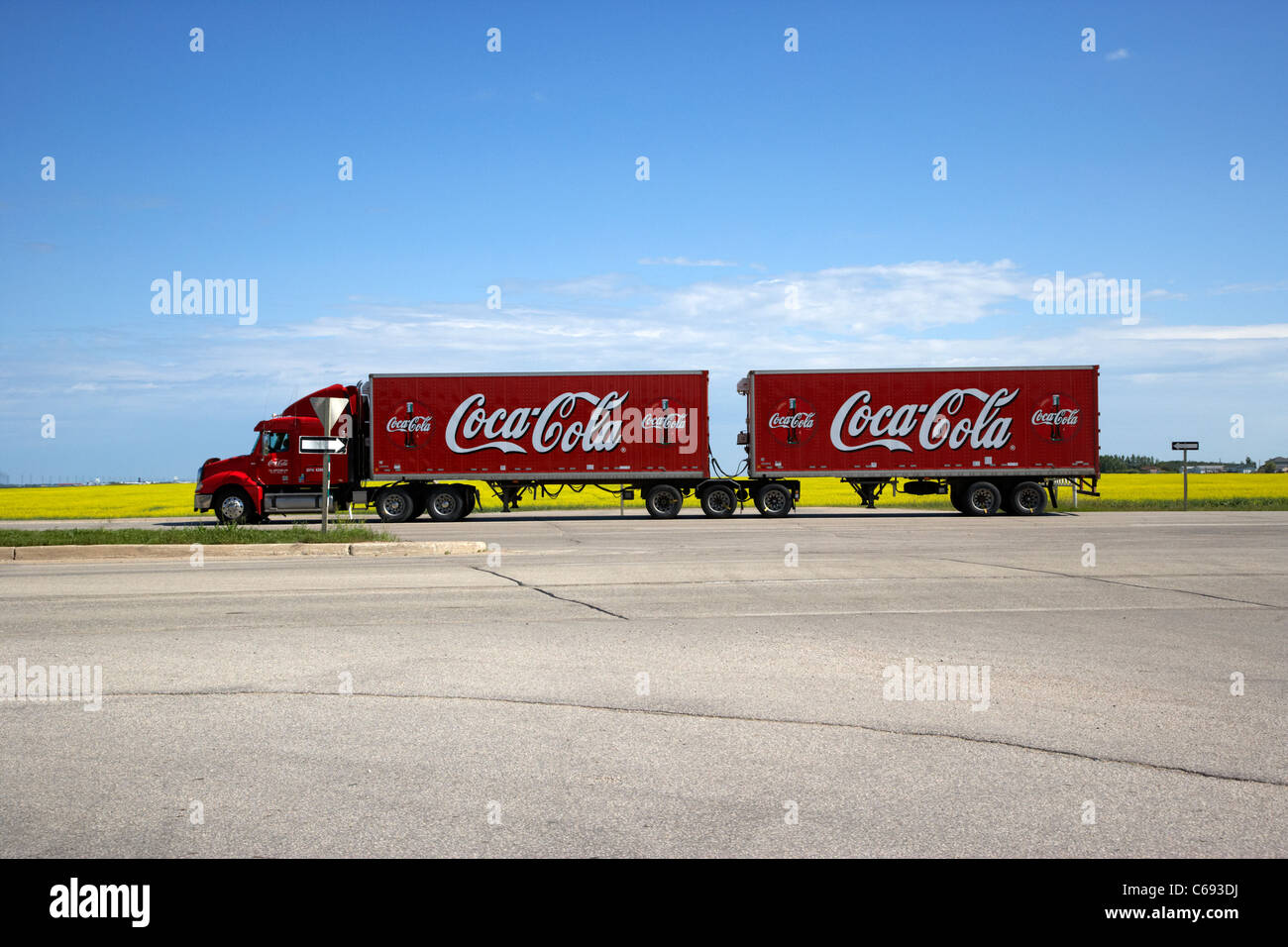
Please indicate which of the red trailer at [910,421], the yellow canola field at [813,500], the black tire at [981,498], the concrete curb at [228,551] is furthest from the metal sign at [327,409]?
the black tire at [981,498]

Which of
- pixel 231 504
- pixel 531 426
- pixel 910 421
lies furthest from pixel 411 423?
pixel 910 421

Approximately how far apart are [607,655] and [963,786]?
11.7ft

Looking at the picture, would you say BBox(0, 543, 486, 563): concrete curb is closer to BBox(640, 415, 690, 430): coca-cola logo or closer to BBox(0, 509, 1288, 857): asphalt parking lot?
BBox(0, 509, 1288, 857): asphalt parking lot

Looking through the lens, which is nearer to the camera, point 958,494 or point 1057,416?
point 1057,416

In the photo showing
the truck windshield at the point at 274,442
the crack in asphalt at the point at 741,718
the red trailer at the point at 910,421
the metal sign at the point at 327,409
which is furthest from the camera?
the red trailer at the point at 910,421

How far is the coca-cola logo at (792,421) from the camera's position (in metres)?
29.5

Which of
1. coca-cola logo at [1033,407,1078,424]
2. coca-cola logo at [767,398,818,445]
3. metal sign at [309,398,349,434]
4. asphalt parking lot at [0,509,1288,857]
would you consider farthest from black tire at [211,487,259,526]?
coca-cola logo at [1033,407,1078,424]

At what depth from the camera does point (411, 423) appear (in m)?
29.2

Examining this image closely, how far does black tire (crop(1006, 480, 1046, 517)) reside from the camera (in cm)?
3031

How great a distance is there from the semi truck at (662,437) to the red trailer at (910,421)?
0.04 m

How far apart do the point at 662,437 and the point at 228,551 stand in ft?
47.4

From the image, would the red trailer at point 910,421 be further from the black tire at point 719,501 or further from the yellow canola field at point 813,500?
the yellow canola field at point 813,500

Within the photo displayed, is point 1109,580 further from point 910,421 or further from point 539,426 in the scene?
point 539,426
